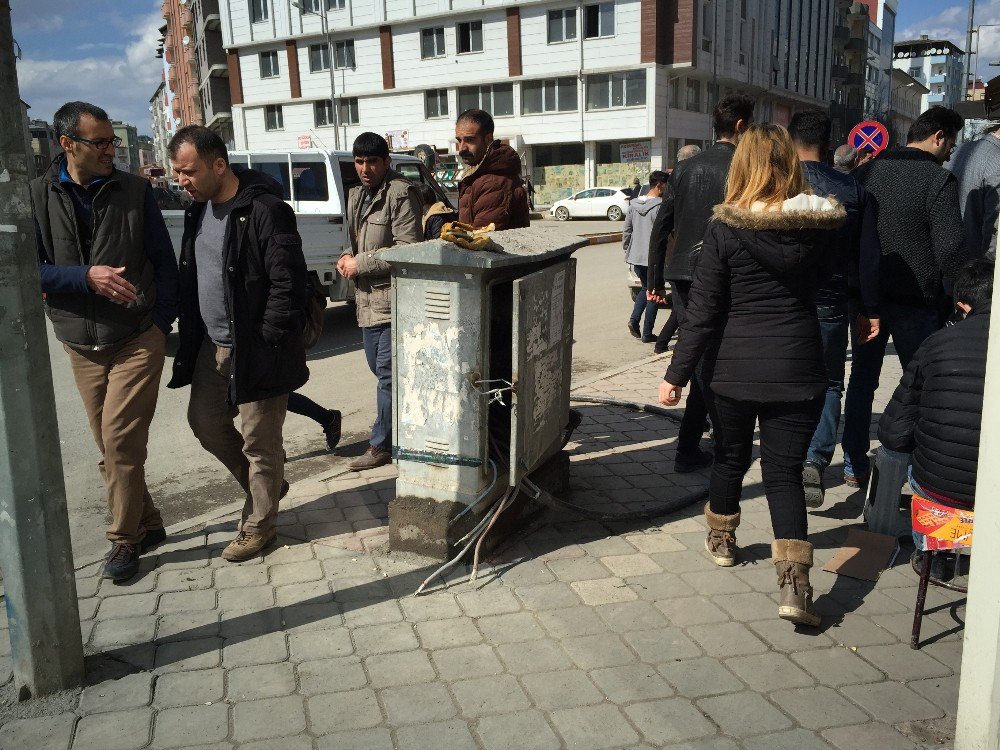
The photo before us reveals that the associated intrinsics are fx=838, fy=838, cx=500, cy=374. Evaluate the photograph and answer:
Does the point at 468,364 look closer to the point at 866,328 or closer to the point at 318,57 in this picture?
the point at 866,328

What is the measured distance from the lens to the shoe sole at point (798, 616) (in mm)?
3285

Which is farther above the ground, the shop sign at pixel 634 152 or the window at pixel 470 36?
the window at pixel 470 36

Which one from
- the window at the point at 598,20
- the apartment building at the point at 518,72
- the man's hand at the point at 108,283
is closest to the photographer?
the man's hand at the point at 108,283

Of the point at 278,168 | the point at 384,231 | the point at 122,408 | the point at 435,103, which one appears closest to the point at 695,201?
the point at 384,231

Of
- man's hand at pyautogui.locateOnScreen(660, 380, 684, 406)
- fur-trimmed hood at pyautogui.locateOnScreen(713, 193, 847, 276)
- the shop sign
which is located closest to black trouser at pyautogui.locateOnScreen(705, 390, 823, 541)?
man's hand at pyautogui.locateOnScreen(660, 380, 684, 406)

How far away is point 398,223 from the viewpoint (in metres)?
5.04

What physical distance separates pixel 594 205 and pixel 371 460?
96.7 ft

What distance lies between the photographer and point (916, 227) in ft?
15.1

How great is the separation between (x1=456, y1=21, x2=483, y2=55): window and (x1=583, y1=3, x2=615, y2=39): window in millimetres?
5321

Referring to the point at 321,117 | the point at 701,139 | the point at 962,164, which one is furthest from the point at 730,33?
the point at 962,164

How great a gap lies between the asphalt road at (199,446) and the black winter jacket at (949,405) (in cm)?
232

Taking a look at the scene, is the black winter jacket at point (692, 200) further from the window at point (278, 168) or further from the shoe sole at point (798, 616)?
the window at point (278, 168)

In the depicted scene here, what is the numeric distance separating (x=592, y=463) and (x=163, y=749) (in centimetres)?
326

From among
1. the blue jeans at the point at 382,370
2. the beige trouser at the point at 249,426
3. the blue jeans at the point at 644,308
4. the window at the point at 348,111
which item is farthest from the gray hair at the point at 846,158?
the window at the point at 348,111
